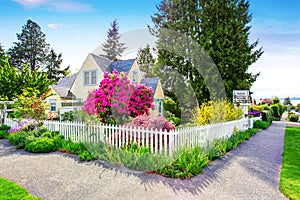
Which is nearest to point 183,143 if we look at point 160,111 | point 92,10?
point 92,10

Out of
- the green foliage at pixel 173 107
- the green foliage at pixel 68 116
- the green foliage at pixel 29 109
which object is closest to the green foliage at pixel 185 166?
the green foliage at pixel 29 109

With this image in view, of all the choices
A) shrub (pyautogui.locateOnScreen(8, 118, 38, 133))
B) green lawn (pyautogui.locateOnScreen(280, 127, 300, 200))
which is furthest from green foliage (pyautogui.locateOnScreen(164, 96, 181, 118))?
shrub (pyautogui.locateOnScreen(8, 118, 38, 133))

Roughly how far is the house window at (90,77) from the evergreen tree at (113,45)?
22267mm

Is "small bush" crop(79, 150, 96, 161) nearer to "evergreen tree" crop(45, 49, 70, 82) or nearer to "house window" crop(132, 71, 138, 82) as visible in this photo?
"house window" crop(132, 71, 138, 82)

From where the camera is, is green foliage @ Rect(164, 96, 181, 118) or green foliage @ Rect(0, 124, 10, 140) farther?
green foliage @ Rect(164, 96, 181, 118)

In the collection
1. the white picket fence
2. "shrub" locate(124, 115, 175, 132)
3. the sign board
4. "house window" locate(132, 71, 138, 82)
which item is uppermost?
"house window" locate(132, 71, 138, 82)

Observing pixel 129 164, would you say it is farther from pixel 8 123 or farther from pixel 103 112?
pixel 8 123

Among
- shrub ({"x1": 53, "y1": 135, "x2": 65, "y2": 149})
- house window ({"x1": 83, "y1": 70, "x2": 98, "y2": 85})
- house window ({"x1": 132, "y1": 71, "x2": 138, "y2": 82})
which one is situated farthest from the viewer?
house window ({"x1": 132, "y1": 71, "x2": 138, "y2": 82})

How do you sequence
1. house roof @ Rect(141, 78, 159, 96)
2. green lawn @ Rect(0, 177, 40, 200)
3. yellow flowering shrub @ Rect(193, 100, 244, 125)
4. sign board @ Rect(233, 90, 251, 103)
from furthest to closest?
house roof @ Rect(141, 78, 159, 96), sign board @ Rect(233, 90, 251, 103), yellow flowering shrub @ Rect(193, 100, 244, 125), green lawn @ Rect(0, 177, 40, 200)

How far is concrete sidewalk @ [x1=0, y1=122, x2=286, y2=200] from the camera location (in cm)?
373

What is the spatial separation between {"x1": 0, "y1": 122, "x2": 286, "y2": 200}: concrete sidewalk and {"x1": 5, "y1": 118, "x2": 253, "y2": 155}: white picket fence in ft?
3.17

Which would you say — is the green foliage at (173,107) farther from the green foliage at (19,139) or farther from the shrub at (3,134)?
the shrub at (3,134)

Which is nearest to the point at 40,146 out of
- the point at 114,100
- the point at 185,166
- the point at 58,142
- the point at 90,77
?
the point at 58,142

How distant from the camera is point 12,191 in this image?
3.72m
